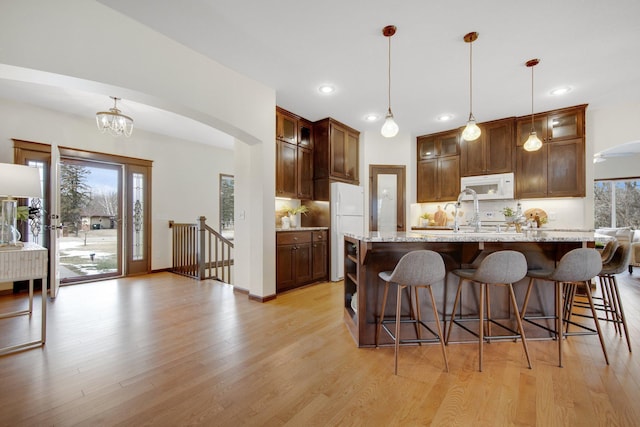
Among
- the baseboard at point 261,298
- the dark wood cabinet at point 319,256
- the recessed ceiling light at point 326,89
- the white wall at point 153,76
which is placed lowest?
the baseboard at point 261,298

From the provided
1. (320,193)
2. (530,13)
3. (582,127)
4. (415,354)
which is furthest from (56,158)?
(582,127)

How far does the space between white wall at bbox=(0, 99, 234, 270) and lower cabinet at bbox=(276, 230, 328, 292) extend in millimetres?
Answer: 2846

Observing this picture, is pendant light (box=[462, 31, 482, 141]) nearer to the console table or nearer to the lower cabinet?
the lower cabinet

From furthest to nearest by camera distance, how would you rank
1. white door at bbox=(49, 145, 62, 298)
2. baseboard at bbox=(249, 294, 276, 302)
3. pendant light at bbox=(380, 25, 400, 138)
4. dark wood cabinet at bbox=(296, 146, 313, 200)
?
dark wood cabinet at bbox=(296, 146, 313, 200) → baseboard at bbox=(249, 294, 276, 302) → white door at bbox=(49, 145, 62, 298) → pendant light at bbox=(380, 25, 400, 138)

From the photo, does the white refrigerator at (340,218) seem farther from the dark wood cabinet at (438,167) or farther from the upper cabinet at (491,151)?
the upper cabinet at (491,151)

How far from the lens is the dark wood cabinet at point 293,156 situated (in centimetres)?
412

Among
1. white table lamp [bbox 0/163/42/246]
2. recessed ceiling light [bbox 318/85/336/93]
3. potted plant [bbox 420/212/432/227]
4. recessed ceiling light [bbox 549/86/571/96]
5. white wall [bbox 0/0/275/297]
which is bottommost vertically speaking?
potted plant [bbox 420/212/432/227]

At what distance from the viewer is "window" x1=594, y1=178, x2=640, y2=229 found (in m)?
6.80

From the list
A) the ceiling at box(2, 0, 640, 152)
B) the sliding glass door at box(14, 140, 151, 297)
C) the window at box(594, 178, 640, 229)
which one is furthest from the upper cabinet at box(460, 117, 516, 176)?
the sliding glass door at box(14, 140, 151, 297)

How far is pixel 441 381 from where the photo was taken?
1.81 meters

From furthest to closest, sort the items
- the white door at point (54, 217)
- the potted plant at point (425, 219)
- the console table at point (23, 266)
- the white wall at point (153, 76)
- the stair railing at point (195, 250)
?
the potted plant at point (425, 219) → the stair railing at point (195, 250) → the white door at point (54, 217) → the console table at point (23, 266) → the white wall at point (153, 76)

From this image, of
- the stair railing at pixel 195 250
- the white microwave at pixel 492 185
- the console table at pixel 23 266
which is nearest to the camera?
the console table at pixel 23 266

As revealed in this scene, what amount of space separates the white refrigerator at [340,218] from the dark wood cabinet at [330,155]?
0.60 feet

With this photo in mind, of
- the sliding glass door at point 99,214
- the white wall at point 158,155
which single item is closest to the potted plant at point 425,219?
the white wall at point 158,155
